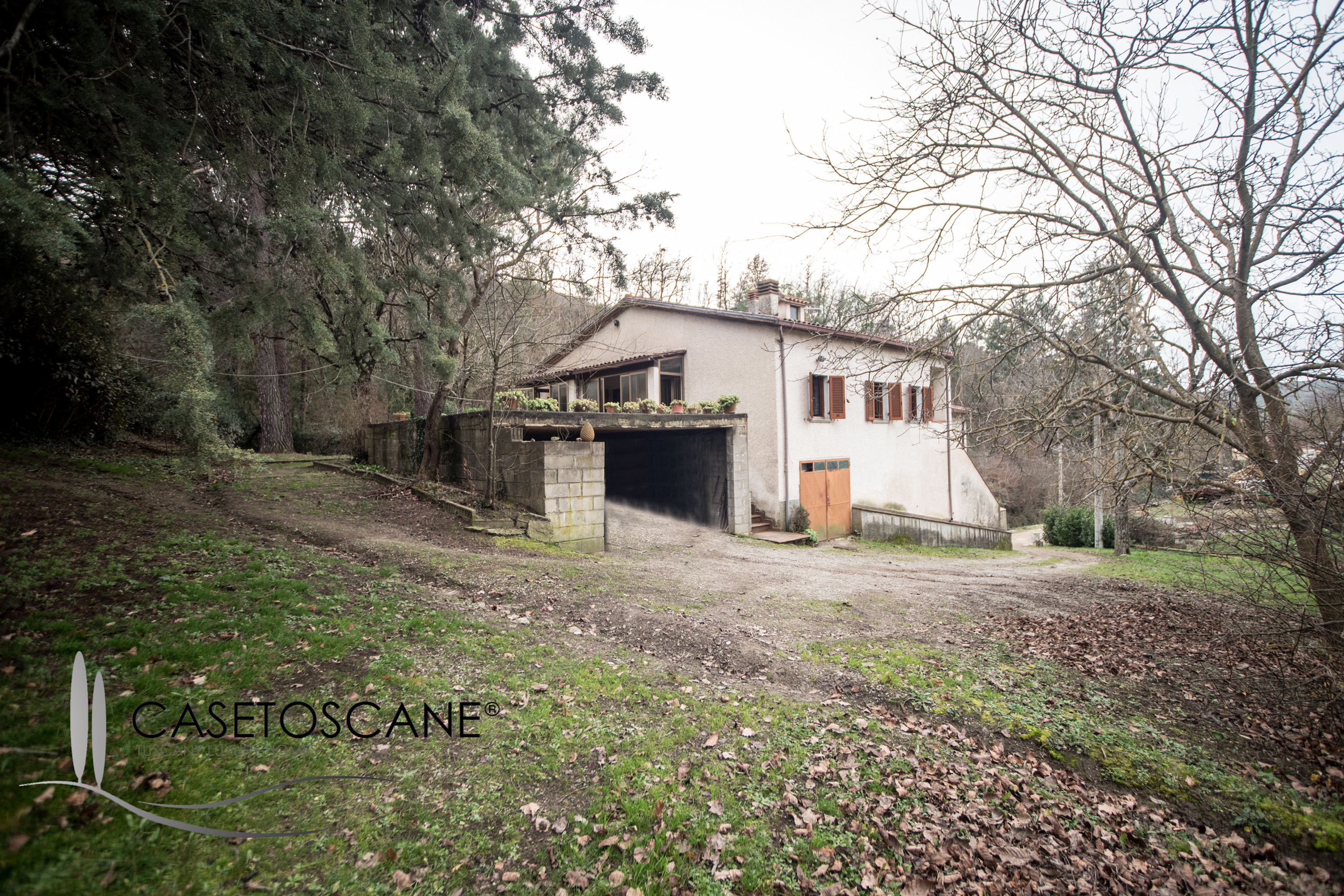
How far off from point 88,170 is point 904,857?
24.7 ft

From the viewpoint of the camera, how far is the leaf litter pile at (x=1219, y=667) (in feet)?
13.4

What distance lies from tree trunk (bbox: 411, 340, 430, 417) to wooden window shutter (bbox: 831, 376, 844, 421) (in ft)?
34.8

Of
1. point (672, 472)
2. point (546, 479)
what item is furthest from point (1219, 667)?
point (672, 472)

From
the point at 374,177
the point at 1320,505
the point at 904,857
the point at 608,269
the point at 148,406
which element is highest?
the point at 608,269

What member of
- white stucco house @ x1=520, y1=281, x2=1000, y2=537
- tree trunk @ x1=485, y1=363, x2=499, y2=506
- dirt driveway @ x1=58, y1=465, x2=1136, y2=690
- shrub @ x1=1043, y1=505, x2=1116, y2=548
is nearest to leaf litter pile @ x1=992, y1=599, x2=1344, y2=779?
dirt driveway @ x1=58, y1=465, x2=1136, y2=690

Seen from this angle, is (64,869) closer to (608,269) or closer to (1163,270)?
Result: (1163,270)

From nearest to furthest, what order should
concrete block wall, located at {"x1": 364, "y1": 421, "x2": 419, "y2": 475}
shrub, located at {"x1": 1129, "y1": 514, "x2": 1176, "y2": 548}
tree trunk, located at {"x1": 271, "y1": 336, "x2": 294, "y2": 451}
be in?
concrete block wall, located at {"x1": 364, "y1": 421, "x2": 419, "y2": 475}, tree trunk, located at {"x1": 271, "y1": 336, "x2": 294, "y2": 451}, shrub, located at {"x1": 1129, "y1": 514, "x2": 1176, "y2": 548}

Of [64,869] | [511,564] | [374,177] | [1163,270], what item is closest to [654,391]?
[511,564]

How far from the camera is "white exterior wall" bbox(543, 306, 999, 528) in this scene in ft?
48.9

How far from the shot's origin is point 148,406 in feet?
35.3

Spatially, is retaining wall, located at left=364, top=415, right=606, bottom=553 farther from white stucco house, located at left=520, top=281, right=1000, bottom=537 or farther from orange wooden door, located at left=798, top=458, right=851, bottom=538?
orange wooden door, located at left=798, top=458, right=851, bottom=538

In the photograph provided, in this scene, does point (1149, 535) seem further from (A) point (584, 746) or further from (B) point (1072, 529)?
(A) point (584, 746)

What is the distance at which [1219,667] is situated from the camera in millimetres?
5312

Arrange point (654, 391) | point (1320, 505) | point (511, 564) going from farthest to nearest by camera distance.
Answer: point (654, 391)
point (511, 564)
point (1320, 505)
